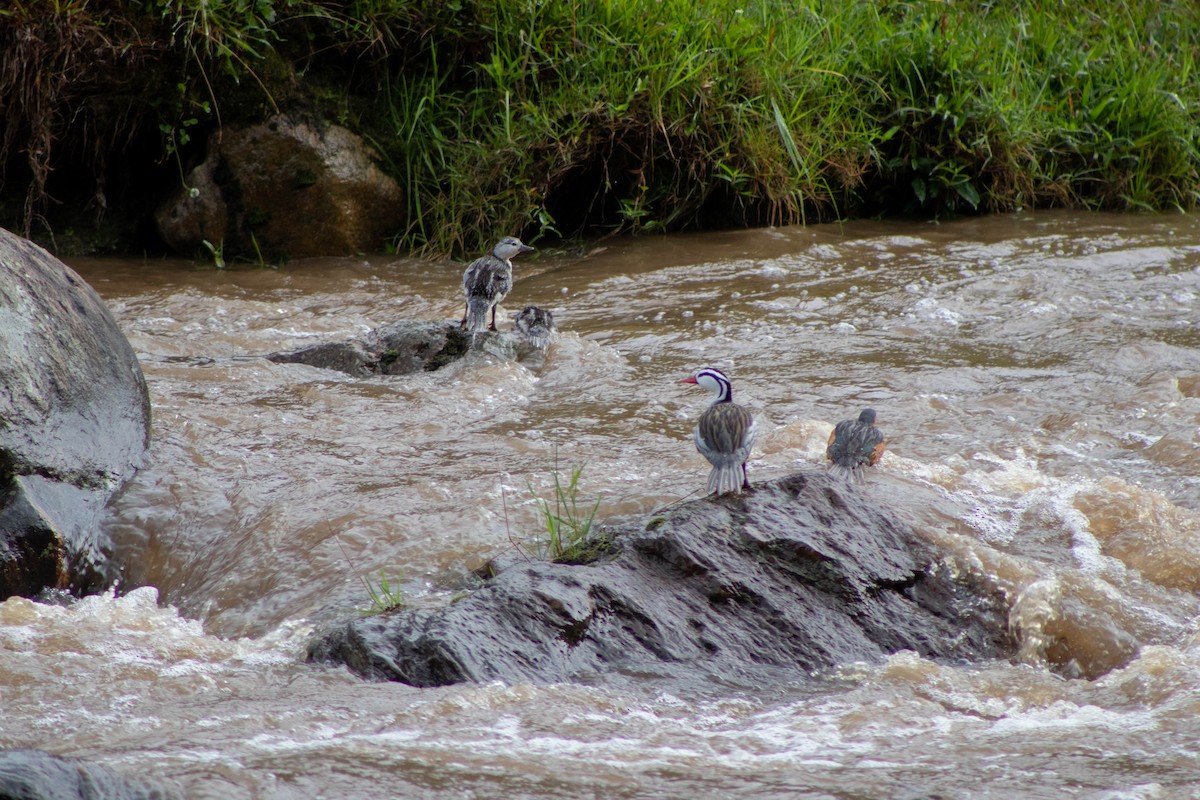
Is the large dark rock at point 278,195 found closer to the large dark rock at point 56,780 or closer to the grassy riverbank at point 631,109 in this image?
the grassy riverbank at point 631,109

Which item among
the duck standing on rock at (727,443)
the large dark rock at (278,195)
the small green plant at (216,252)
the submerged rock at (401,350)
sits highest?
the large dark rock at (278,195)

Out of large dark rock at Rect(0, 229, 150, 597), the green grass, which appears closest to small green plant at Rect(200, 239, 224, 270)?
the green grass

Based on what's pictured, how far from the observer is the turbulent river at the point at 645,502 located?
318 centimetres

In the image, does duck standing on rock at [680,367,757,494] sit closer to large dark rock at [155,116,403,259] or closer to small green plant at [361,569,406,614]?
small green plant at [361,569,406,614]

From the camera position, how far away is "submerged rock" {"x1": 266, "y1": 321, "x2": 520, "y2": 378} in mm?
7102

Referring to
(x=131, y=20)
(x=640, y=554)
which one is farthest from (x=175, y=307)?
(x=640, y=554)

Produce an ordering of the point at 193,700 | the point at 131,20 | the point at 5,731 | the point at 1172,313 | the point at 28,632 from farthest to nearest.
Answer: the point at 131,20 → the point at 1172,313 → the point at 28,632 → the point at 193,700 → the point at 5,731

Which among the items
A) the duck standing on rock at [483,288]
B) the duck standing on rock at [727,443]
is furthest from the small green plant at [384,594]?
the duck standing on rock at [483,288]

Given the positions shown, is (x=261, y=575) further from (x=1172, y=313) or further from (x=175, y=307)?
(x=1172, y=313)

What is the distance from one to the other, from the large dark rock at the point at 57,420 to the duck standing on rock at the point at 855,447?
10.4ft

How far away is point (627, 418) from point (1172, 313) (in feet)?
14.3

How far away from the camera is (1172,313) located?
834 cm

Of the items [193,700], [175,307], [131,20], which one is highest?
[131,20]

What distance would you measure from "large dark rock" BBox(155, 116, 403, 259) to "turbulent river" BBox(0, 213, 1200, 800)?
1.40 feet
